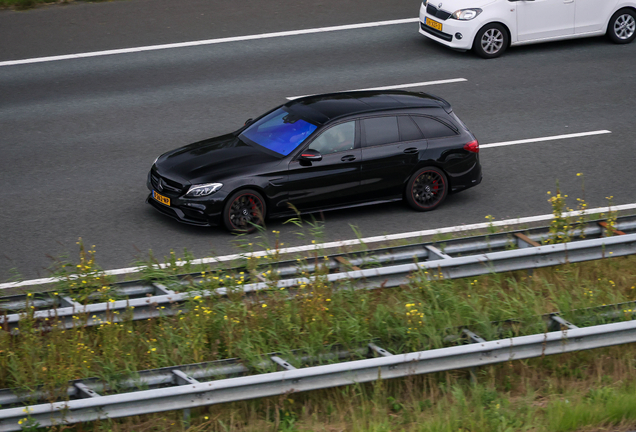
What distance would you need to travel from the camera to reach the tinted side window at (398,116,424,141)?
1042cm

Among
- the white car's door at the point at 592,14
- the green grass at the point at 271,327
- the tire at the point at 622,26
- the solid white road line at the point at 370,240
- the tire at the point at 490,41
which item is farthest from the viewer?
the tire at the point at 622,26

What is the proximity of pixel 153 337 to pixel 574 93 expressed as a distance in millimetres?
10630

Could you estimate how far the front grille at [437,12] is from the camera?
1639 cm

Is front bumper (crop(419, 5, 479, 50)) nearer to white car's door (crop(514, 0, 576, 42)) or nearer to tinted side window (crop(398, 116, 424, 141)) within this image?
white car's door (crop(514, 0, 576, 42))

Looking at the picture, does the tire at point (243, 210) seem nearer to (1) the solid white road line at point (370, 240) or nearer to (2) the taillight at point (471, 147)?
(1) the solid white road line at point (370, 240)

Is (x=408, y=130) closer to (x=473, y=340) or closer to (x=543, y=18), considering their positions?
(x=473, y=340)

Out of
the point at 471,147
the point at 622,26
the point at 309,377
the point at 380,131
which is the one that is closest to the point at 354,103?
the point at 380,131

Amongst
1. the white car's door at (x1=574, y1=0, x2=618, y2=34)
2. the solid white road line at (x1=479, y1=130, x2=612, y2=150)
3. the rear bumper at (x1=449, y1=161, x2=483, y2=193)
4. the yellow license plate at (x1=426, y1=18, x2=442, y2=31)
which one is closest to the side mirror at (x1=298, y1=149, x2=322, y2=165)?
the rear bumper at (x1=449, y1=161, x2=483, y2=193)

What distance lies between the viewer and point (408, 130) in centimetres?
1045

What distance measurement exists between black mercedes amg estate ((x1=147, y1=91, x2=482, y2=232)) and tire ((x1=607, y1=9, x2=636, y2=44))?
8.53 meters

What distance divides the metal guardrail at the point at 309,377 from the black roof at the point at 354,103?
14.4 ft

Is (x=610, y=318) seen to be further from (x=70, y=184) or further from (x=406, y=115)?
(x=70, y=184)

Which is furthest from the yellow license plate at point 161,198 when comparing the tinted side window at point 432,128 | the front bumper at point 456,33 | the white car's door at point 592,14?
the white car's door at point 592,14

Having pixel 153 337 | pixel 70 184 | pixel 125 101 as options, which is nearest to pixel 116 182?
pixel 70 184
